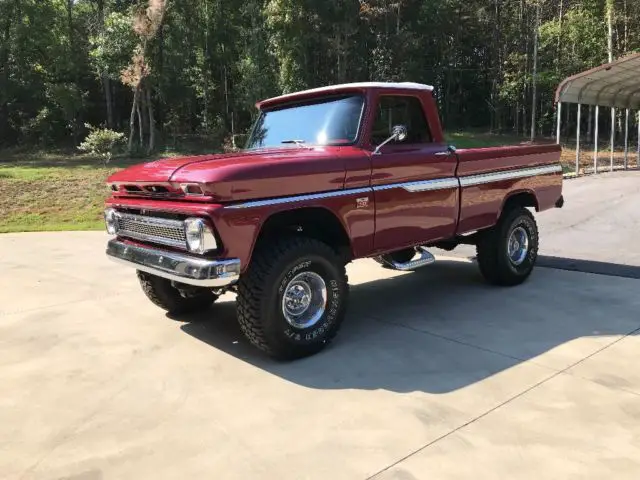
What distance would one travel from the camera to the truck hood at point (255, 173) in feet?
12.7

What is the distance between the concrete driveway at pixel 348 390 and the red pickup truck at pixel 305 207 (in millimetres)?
462

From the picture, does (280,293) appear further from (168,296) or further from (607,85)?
(607,85)

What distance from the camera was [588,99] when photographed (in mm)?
18812

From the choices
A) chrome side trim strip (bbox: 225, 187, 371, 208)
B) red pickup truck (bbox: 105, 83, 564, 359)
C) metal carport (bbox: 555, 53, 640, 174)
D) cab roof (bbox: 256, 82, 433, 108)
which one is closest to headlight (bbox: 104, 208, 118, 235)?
red pickup truck (bbox: 105, 83, 564, 359)

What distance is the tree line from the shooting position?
29.9 metres

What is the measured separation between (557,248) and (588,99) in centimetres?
→ 1260

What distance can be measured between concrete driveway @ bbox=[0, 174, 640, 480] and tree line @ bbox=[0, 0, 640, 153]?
22.5m

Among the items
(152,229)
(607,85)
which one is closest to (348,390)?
(152,229)

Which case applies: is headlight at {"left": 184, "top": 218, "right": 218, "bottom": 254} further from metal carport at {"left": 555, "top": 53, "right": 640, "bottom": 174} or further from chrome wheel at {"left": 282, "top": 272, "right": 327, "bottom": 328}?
metal carport at {"left": 555, "top": 53, "right": 640, "bottom": 174}

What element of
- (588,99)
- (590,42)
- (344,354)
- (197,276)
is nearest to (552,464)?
(344,354)

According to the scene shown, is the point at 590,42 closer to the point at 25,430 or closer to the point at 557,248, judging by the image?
the point at 557,248

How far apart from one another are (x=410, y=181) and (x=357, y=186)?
2.10 feet

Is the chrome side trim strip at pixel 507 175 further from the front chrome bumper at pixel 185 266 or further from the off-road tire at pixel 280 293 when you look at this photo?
the front chrome bumper at pixel 185 266

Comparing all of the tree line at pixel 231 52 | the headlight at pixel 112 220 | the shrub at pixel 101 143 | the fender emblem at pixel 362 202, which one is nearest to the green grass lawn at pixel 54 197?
the shrub at pixel 101 143
